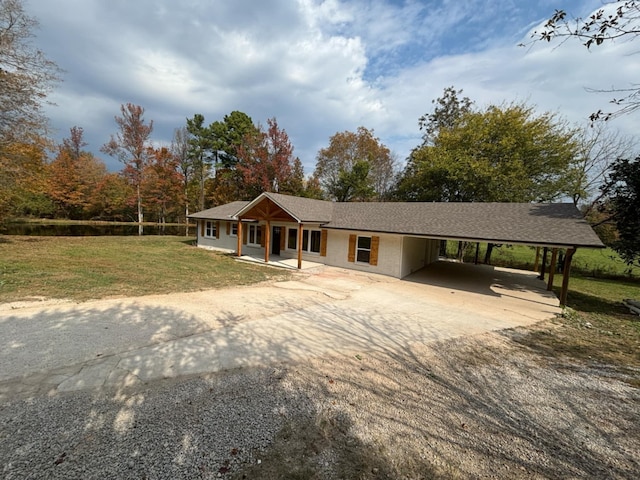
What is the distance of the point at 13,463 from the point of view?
2.34 meters

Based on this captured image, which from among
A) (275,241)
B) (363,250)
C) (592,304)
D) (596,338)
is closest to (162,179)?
(275,241)

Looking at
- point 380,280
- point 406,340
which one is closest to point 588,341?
point 406,340

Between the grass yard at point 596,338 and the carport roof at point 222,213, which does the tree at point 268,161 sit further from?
the grass yard at point 596,338

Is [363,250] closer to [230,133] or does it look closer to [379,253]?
[379,253]

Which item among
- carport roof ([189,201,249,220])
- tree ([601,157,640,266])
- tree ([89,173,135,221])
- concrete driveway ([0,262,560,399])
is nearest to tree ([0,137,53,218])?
carport roof ([189,201,249,220])

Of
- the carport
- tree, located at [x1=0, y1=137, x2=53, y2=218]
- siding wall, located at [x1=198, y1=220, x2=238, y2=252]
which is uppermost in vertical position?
tree, located at [x1=0, y1=137, x2=53, y2=218]

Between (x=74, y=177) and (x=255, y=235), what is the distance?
117 ft

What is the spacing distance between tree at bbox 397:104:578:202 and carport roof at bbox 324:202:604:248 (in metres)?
7.82

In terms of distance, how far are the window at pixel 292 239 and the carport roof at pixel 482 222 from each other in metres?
2.65

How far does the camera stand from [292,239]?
53.8ft

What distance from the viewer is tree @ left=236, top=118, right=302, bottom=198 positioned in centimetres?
3044

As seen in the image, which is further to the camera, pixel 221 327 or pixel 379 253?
pixel 379 253

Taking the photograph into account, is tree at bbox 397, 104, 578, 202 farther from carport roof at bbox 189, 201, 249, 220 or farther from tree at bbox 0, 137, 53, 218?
tree at bbox 0, 137, 53, 218

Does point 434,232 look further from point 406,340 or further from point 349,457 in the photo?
point 349,457
